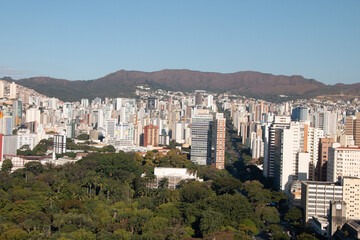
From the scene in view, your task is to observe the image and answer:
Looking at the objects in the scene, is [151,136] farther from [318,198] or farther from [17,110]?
[318,198]

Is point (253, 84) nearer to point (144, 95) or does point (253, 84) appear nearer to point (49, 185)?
point (144, 95)

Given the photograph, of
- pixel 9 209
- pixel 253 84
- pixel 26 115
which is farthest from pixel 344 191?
pixel 253 84

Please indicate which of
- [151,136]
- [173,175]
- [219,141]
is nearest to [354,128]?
[219,141]

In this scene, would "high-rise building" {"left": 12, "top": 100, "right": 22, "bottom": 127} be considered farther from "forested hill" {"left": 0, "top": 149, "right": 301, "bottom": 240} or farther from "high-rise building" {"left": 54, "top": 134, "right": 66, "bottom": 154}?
"forested hill" {"left": 0, "top": 149, "right": 301, "bottom": 240}

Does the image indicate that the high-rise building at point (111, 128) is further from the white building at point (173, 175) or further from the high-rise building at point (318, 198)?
the high-rise building at point (318, 198)

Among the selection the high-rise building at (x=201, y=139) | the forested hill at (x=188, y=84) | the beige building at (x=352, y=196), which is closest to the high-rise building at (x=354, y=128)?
the high-rise building at (x=201, y=139)

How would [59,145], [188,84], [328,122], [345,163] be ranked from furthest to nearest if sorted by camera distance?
[188,84] → [328,122] → [59,145] → [345,163]

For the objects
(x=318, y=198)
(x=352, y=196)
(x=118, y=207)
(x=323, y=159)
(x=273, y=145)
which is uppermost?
(x=273, y=145)
